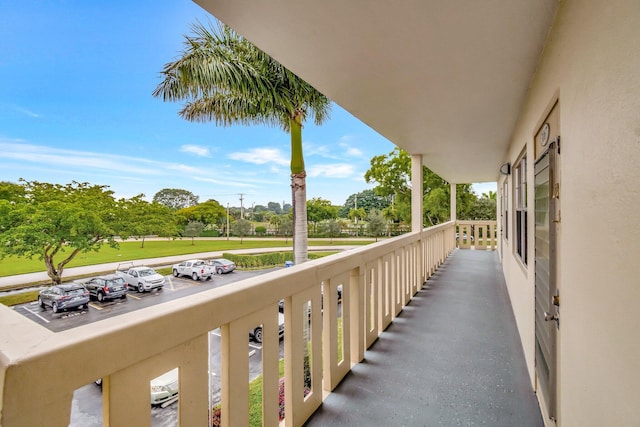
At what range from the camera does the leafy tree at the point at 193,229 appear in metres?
1.54

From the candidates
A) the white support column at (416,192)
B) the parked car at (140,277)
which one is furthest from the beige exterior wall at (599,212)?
the white support column at (416,192)

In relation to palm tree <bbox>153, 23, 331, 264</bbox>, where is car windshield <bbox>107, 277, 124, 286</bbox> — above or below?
below

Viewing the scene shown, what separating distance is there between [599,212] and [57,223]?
1.84 meters

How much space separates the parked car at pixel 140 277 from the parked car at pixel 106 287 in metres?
0.03

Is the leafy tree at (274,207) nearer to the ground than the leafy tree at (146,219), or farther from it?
farther from it

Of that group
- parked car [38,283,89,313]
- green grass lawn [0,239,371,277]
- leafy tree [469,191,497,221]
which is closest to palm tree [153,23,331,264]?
green grass lawn [0,239,371,277]

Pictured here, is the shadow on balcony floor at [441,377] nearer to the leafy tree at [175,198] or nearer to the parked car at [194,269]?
the parked car at [194,269]

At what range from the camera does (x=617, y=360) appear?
834 millimetres

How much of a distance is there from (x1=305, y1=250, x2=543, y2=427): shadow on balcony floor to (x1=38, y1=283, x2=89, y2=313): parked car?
4.64 feet

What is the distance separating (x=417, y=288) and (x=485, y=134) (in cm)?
237

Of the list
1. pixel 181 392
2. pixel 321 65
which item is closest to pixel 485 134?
pixel 321 65

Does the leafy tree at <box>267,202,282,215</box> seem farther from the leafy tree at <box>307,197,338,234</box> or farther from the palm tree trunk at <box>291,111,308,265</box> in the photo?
the palm tree trunk at <box>291,111,308,265</box>

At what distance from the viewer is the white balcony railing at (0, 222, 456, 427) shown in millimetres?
662

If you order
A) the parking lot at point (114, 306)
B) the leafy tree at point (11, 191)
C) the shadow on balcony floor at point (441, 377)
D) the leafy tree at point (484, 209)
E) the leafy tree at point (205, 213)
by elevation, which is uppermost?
the leafy tree at point (484, 209)
